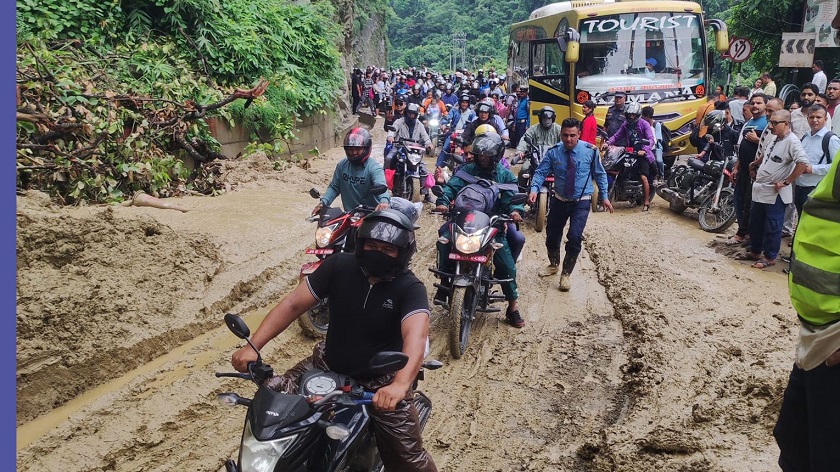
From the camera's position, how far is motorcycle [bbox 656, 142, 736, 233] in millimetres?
10055

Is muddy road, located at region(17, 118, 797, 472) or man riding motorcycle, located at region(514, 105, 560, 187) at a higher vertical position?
man riding motorcycle, located at region(514, 105, 560, 187)

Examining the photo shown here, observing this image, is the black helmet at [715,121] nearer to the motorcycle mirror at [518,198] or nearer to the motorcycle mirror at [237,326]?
the motorcycle mirror at [518,198]

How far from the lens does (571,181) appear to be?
24.7 ft

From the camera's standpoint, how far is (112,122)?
8984 mm

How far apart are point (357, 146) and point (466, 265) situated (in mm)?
1610

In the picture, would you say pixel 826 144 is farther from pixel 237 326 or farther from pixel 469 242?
pixel 237 326

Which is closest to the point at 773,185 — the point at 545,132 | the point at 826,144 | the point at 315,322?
the point at 826,144

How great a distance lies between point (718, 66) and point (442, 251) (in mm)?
31895

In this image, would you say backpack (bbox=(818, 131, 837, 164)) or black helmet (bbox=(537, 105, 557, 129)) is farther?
black helmet (bbox=(537, 105, 557, 129))

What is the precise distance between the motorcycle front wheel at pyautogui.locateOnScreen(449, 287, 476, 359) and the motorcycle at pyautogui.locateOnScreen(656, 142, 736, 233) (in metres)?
5.43

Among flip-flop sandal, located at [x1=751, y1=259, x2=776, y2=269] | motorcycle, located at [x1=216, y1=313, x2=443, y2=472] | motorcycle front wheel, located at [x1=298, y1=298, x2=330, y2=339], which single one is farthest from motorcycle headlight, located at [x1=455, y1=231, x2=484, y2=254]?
flip-flop sandal, located at [x1=751, y1=259, x2=776, y2=269]

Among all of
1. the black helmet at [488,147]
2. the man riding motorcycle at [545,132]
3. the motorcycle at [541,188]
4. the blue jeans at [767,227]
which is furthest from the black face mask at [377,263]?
the man riding motorcycle at [545,132]

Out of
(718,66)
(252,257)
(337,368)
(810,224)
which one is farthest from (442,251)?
(718,66)

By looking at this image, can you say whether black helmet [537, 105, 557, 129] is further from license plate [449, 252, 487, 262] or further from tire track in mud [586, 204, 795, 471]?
license plate [449, 252, 487, 262]
